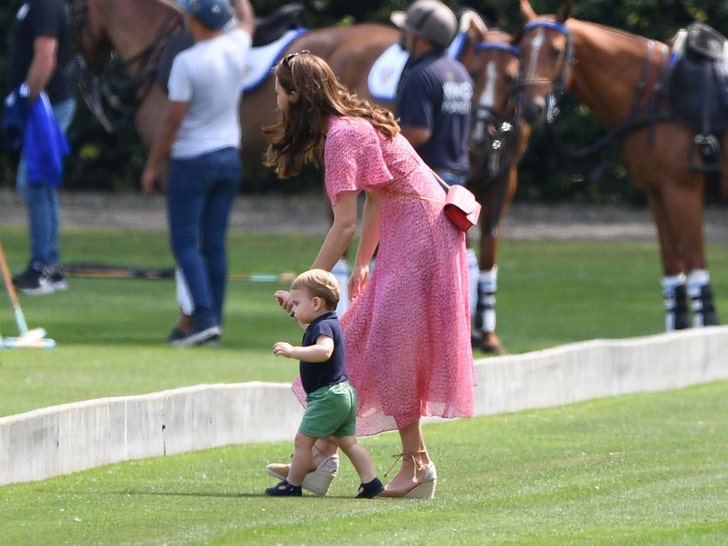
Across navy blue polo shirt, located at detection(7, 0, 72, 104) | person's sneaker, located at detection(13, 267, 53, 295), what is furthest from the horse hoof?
navy blue polo shirt, located at detection(7, 0, 72, 104)

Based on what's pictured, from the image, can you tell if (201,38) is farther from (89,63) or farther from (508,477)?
(508,477)

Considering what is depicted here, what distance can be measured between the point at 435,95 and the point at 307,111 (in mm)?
3884

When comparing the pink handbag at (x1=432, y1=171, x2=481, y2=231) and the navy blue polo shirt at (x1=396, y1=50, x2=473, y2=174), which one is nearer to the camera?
the pink handbag at (x1=432, y1=171, x2=481, y2=231)

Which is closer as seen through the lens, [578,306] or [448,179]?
[448,179]

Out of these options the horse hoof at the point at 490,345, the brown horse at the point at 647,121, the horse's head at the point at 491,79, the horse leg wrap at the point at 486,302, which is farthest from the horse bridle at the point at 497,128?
the horse hoof at the point at 490,345

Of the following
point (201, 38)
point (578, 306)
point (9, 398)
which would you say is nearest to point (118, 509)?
point (9, 398)

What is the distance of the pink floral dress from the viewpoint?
7.21 meters

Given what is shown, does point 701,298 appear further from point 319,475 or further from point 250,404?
point 319,475

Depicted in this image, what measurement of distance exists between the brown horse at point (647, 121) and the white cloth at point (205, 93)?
2168mm

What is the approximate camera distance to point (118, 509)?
263 inches

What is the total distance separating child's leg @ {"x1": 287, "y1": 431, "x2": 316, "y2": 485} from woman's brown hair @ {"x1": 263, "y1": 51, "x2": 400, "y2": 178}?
3.34 ft

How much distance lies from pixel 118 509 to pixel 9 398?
8.35 ft

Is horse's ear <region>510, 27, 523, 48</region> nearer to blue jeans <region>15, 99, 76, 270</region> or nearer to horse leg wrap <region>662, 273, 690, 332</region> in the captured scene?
horse leg wrap <region>662, 273, 690, 332</region>

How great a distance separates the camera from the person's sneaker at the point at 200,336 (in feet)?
39.1
